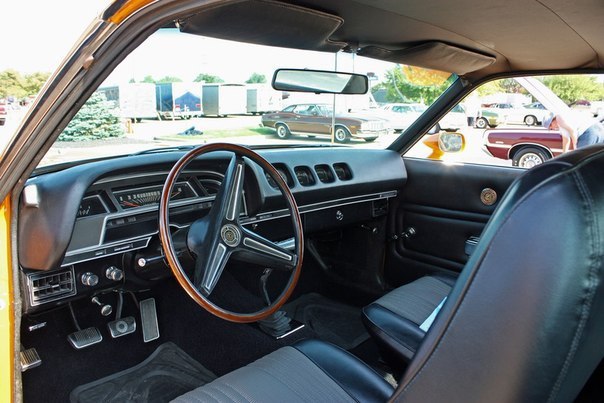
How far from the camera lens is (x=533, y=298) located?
0.84 meters

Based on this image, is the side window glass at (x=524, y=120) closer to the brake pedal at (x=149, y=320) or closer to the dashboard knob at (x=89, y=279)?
the brake pedal at (x=149, y=320)

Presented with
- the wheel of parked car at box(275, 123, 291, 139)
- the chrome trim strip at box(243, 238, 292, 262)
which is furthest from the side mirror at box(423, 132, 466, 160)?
the chrome trim strip at box(243, 238, 292, 262)

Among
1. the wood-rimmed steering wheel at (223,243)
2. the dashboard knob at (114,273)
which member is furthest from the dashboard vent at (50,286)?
the wood-rimmed steering wheel at (223,243)

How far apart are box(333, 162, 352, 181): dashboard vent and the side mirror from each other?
2.13ft

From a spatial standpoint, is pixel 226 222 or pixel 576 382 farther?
pixel 226 222

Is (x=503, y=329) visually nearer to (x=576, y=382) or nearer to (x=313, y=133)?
(x=576, y=382)

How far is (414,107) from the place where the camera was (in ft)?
11.2

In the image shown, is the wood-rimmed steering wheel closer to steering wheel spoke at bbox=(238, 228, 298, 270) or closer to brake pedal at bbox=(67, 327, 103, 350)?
steering wheel spoke at bbox=(238, 228, 298, 270)

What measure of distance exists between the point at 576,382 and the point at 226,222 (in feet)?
4.67

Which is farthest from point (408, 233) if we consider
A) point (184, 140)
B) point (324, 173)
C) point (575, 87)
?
point (184, 140)

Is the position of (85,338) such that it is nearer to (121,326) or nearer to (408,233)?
(121,326)

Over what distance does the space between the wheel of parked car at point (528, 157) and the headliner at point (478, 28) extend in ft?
1.62

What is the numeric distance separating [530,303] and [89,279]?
1.83 metres

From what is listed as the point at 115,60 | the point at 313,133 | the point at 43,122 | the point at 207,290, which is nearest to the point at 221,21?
the point at 115,60
